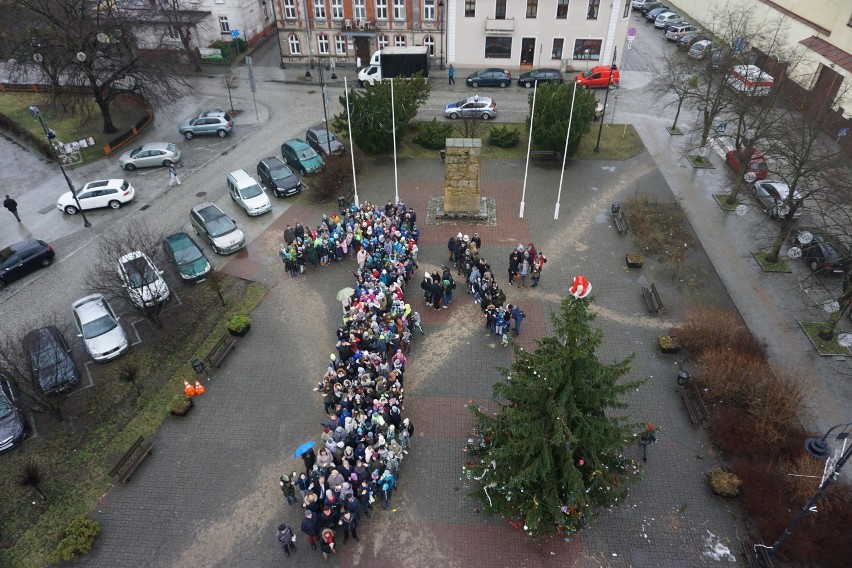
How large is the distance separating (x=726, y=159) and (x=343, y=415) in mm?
26220

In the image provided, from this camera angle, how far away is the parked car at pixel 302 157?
2956cm

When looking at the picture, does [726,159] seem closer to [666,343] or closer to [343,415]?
[666,343]

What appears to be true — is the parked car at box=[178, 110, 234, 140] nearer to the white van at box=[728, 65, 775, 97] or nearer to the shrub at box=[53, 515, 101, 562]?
the shrub at box=[53, 515, 101, 562]

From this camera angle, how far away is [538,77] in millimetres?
38281

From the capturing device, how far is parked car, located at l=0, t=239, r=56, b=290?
22.5m

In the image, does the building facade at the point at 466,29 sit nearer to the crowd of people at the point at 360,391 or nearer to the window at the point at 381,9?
the window at the point at 381,9

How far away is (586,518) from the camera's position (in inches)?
513

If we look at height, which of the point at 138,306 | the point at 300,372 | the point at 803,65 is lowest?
the point at 300,372

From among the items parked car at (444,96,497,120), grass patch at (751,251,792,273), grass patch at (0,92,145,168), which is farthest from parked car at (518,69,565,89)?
grass patch at (0,92,145,168)

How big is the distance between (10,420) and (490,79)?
33746 mm

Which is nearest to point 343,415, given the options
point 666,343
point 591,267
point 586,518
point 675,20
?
point 586,518

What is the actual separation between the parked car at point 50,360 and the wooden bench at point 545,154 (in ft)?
78.3

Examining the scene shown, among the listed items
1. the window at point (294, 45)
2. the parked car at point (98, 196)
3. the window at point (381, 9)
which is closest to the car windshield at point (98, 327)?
the parked car at point (98, 196)

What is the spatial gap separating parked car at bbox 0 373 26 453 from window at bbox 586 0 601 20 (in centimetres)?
3971
